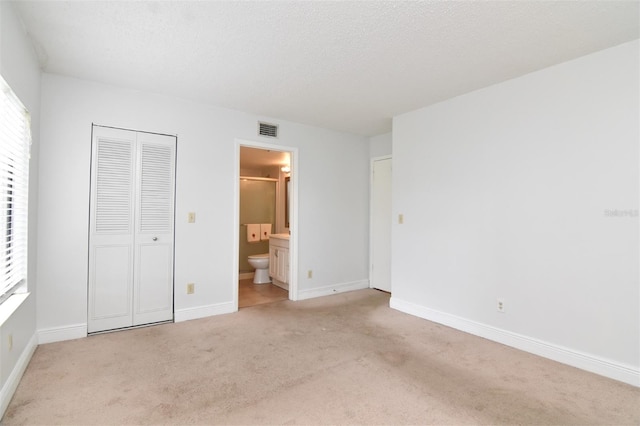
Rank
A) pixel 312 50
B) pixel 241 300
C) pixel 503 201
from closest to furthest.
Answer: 1. pixel 312 50
2. pixel 503 201
3. pixel 241 300

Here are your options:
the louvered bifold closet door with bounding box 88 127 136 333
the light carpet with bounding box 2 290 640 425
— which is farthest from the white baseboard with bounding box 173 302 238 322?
the louvered bifold closet door with bounding box 88 127 136 333

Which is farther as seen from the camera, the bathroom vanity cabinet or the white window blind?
the bathroom vanity cabinet

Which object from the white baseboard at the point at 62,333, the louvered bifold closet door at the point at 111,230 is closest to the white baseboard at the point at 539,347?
the louvered bifold closet door at the point at 111,230

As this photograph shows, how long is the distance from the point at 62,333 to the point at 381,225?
395 centimetres

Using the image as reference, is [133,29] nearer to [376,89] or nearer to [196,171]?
[196,171]

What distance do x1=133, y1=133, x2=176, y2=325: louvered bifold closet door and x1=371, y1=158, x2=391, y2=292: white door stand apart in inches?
115

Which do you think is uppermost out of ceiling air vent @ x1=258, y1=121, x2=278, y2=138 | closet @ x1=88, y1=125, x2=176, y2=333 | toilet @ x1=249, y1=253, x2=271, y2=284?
ceiling air vent @ x1=258, y1=121, x2=278, y2=138

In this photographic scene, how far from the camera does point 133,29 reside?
84.6 inches

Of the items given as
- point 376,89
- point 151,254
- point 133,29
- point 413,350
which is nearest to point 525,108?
point 376,89

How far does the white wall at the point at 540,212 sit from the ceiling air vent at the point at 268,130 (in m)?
1.79

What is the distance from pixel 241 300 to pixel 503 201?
3.39 metres

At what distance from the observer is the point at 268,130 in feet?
13.5

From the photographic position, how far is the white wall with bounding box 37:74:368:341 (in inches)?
112

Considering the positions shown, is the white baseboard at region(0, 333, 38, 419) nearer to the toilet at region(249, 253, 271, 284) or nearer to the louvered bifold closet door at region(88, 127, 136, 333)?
the louvered bifold closet door at region(88, 127, 136, 333)
